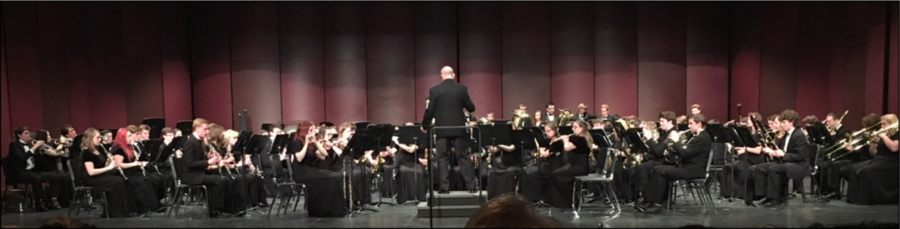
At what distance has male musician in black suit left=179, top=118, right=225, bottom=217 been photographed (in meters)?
7.03

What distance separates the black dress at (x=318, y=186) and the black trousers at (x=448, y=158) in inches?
43.7

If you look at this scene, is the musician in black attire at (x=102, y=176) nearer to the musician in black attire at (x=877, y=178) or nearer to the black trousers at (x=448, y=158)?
the black trousers at (x=448, y=158)

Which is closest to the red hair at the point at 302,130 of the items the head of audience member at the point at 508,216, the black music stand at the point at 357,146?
the black music stand at the point at 357,146

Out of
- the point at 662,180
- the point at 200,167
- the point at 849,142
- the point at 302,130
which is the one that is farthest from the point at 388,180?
the point at 849,142

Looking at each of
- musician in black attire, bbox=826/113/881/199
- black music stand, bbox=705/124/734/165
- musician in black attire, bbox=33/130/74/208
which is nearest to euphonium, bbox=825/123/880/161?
musician in black attire, bbox=826/113/881/199

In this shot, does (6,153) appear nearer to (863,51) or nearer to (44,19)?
(44,19)

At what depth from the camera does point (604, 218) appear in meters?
6.79

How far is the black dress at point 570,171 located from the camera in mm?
7141

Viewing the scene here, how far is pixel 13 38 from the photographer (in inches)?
348

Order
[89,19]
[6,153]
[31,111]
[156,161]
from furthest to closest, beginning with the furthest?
[89,19] < [31,111] < [6,153] < [156,161]

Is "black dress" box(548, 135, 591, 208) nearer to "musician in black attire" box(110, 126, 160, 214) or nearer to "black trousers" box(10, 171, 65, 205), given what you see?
"musician in black attire" box(110, 126, 160, 214)

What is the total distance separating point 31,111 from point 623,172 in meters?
8.27

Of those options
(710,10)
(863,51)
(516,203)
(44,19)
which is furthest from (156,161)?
(710,10)

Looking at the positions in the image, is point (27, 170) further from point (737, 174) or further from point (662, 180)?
point (737, 174)
